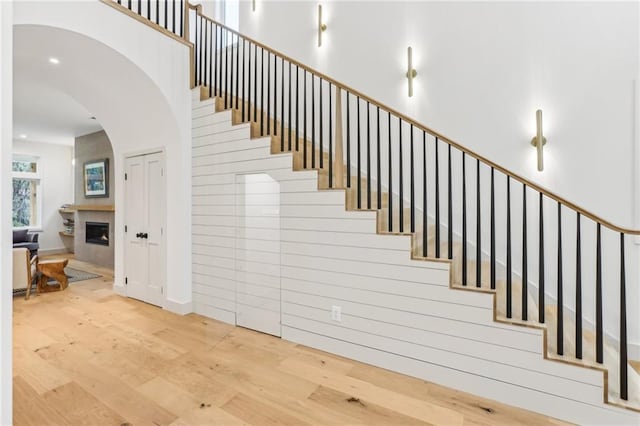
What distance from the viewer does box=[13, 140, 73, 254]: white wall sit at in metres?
8.29

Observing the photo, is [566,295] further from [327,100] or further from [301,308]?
[327,100]

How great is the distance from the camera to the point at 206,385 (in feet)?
7.55

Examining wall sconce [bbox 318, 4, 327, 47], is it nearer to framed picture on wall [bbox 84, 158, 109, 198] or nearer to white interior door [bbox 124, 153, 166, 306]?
white interior door [bbox 124, 153, 166, 306]

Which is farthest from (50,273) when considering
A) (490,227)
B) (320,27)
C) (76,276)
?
(490,227)

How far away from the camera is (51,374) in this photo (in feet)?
7.97

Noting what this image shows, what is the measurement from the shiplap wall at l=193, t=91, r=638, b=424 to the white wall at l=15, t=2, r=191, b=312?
0.89 feet

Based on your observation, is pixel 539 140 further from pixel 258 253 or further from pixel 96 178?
pixel 96 178

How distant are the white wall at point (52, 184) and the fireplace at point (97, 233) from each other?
222cm

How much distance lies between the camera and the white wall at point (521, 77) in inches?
106

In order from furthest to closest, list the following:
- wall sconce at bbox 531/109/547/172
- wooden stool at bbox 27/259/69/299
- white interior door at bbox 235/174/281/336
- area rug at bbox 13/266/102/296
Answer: area rug at bbox 13/266/102/296 → wooden stool at bbox 27/259/69/299 → white interior door at bbox 235/174/281/336 → wall sconce at bbox 531/109/547/172

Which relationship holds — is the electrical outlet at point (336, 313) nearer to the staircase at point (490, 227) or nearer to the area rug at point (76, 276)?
the staircase at point (490, 227)

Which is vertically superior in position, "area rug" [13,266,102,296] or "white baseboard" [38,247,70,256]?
"white baseboard" [38,247,70,256]

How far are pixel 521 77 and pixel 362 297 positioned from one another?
2.62 m

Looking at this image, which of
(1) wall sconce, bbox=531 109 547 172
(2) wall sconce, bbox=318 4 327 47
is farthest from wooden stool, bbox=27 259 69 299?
(1) wall sconce, bbox=531 109 547 172
